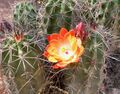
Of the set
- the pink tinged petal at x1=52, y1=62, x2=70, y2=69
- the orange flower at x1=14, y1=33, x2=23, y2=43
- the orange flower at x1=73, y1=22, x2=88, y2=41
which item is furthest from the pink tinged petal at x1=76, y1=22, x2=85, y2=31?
the orange flower at x1=14, y1=33, x2=23, y2=43

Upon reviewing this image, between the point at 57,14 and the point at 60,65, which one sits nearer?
the point at 60,65

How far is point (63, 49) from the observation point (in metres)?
3.04

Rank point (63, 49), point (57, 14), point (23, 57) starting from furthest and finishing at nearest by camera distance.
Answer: point (57, 14) → point (63, 49) → point (23, 57)

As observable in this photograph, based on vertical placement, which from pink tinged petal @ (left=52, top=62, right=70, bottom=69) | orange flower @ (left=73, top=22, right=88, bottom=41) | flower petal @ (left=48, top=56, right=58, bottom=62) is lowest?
pink tinged petal @ (left=52, top=62, right=70, bottom=69)

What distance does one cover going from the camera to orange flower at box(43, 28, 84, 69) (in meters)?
2.95

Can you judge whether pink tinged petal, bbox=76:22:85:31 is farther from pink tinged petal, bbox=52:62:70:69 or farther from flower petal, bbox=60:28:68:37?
pink tinged petal, bbox=52:62:70:69

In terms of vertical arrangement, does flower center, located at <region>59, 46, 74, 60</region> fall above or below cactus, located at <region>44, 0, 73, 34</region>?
below

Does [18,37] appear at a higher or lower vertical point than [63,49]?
higher

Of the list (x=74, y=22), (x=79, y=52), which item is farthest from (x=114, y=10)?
(x=79, y=52)

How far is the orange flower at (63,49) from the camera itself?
295 cm

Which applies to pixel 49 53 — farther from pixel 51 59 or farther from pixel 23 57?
pixel 23 57

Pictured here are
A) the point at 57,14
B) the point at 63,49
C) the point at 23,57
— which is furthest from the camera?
the point at 57,14

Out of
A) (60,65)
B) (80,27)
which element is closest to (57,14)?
(80,27)

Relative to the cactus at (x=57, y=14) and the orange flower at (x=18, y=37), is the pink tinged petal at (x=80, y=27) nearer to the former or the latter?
the cactus at (x=57, y=14)
